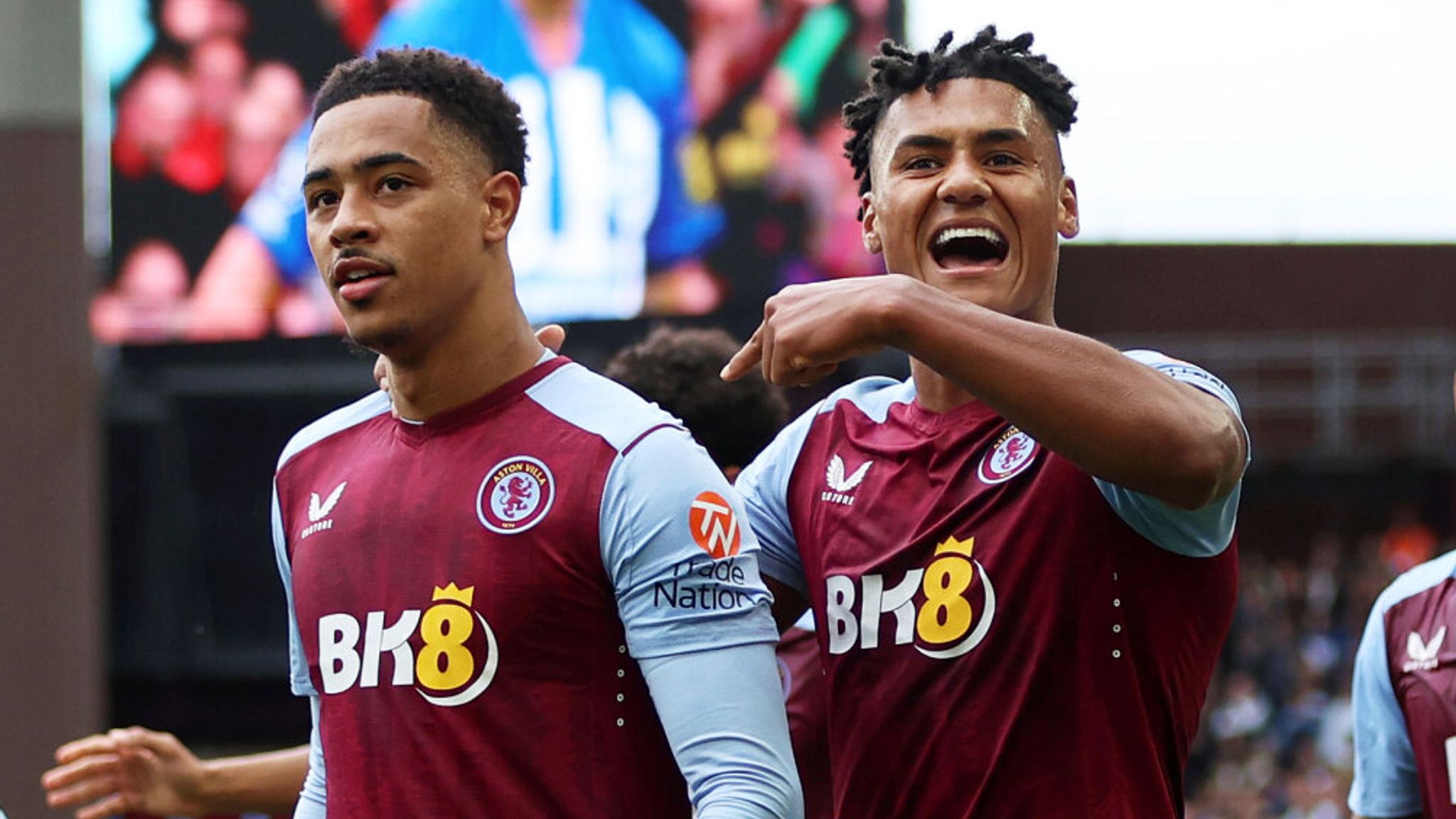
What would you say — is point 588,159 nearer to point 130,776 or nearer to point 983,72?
point 130,776

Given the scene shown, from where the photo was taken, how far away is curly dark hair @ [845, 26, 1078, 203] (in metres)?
3.33

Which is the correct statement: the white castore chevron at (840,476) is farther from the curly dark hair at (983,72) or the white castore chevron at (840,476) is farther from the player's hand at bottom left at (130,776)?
the player's hand at bottom left at (130,776)

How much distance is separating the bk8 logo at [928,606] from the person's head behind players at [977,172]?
0.40 metres

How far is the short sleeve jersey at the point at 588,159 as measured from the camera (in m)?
9.33

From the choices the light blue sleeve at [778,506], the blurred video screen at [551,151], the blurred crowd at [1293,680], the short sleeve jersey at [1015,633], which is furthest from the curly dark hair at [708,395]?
the blurred crowd at [1293,680]

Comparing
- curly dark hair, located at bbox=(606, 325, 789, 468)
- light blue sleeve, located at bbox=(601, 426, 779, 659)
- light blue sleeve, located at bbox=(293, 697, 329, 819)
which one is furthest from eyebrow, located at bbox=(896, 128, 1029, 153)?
light blue sleeve, located at bbox=(293, 697, 329, 819)

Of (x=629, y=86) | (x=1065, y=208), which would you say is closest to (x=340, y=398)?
(x=629, y=86)

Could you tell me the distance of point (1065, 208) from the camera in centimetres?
338

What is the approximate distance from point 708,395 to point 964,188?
107 cm

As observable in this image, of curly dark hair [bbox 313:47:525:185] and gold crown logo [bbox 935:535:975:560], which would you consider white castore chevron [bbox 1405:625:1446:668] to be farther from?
curly dark hair [bbox 313:47:525:185]

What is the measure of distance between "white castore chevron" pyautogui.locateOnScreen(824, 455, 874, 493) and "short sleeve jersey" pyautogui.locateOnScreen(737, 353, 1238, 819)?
0.18 ft

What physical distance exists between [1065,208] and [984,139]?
22 cm

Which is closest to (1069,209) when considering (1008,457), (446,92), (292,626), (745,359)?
(1008,457)

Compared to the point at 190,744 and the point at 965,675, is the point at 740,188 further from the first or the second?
the point at 965,675
